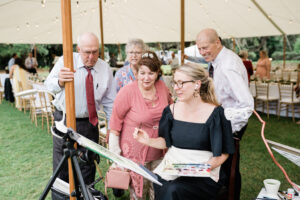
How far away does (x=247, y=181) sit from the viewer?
3814mm

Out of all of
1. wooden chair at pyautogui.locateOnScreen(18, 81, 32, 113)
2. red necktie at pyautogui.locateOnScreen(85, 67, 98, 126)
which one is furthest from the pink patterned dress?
wooden chair at pyautogui.locateOnScreen(18, 81, 32, 113)

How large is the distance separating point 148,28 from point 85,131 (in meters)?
10.4

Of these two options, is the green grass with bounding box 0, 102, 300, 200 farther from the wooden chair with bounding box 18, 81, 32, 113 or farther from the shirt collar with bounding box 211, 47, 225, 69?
the shirt collar with bounding box 211, 47, 225, 69

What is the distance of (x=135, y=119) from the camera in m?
2.37

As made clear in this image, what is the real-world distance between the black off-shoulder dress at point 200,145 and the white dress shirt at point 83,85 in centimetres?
90

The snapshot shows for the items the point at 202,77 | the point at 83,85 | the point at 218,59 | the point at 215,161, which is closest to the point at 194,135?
the point at 215,161

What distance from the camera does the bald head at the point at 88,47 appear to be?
2389 millimetres

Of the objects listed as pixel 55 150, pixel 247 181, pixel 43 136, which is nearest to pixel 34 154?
pixel 43 136

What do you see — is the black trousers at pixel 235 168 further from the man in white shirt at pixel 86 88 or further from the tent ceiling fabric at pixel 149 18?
the tent ceiling fabric at pixel 149 18

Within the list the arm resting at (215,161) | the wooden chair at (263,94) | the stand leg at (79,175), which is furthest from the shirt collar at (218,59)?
the wooden chair at (263,94)

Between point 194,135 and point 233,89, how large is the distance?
666 millimetres

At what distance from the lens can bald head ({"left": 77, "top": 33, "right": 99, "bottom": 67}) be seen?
7.84 ft

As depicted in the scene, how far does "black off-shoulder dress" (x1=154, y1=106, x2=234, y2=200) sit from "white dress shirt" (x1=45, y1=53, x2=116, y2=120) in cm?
90

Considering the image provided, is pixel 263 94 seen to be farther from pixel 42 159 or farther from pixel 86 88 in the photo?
pixel 86 88
